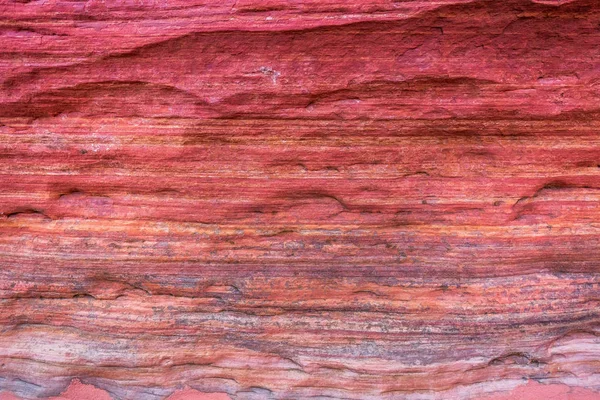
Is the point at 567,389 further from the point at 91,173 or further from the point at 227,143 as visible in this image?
the point at 91,173

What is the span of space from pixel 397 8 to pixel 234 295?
2.17 metres

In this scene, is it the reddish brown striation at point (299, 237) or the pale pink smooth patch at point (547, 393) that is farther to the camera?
the pale pink smooth patch at point (547, 393)

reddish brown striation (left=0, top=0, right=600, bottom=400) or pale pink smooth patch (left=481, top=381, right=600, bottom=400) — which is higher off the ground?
reddish brown striation (left=0, top=0, right=600, bottom=400)

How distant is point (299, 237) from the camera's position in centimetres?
317

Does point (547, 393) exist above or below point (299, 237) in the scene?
below

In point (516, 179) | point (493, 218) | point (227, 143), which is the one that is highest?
point (227, 143)

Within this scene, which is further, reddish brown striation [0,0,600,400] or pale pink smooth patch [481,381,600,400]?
pale pink smooth patch [481,381,600,400]

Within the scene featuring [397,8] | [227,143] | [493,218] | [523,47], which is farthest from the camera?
[493,218]

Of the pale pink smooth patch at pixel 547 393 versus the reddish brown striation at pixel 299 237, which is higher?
the reddish brown striation at pixel 299 237

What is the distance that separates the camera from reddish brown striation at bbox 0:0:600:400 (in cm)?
276

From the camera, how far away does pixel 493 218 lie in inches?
122

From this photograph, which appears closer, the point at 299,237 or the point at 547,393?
the point at 547,393

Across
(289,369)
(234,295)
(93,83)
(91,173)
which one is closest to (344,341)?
(289,369)

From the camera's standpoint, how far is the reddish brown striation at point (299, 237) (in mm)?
2756
